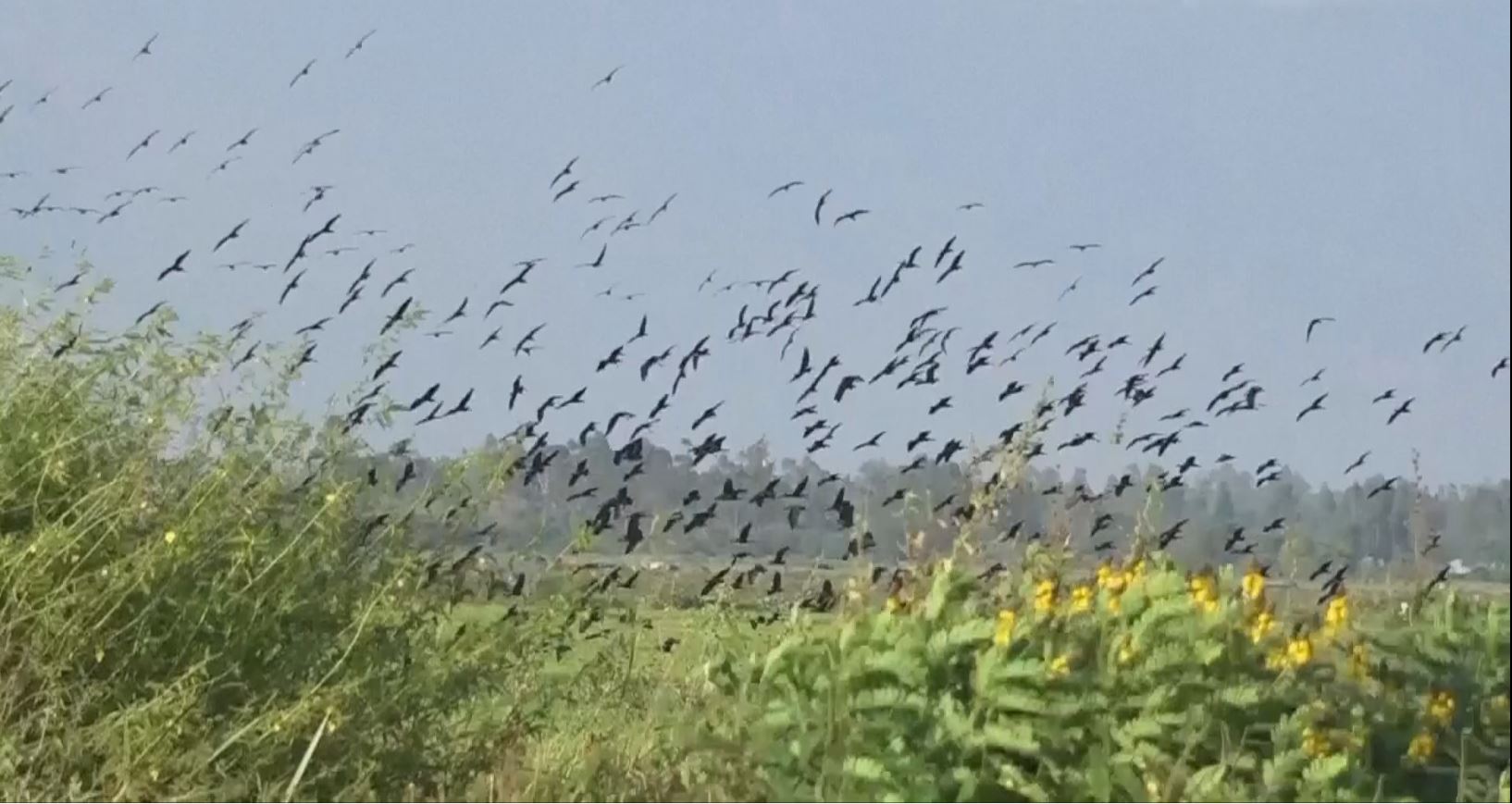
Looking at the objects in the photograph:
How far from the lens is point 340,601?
3.65 metres

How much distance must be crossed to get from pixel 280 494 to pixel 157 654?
0.39m

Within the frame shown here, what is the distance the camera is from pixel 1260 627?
315 centimetres

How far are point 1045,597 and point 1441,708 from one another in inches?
28.0

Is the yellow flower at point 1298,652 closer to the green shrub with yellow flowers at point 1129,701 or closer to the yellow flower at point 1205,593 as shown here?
the green shrub with yellow flowers at point 1129,701

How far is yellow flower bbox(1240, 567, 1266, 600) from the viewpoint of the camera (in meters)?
3.21

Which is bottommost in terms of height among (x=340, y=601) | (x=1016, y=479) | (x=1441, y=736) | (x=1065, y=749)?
(x=1441, y=736)

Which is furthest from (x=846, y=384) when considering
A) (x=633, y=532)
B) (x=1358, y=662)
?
(x=1358, y=662)

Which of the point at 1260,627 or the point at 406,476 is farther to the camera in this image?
the point at 406,476

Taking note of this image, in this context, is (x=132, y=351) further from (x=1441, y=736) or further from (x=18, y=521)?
(x=1441, y=736)

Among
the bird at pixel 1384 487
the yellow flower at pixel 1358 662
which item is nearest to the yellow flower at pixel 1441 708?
the yellow flower at pixel 1358 662

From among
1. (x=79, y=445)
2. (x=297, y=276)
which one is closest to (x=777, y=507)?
(x=297, y=276)

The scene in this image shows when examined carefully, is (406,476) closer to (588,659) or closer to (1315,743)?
(588,659)

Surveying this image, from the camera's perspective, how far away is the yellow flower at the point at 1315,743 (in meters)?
3.04

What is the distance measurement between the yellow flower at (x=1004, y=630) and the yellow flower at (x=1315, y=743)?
0.51 m
